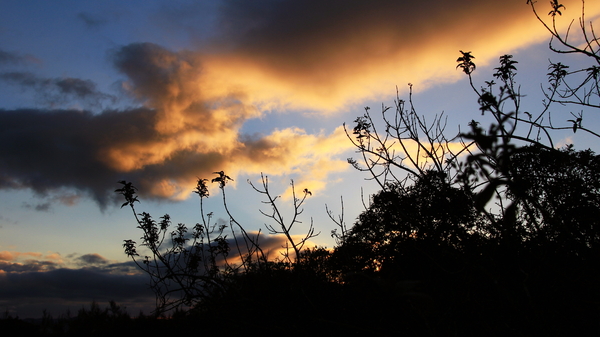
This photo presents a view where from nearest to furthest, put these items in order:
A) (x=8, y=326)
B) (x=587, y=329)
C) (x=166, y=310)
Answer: (x=587, y=329), (x=166, y=310), (x=8, y=326)

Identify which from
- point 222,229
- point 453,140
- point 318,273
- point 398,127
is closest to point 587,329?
point 453,140

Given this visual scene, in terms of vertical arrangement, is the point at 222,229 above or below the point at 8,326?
above

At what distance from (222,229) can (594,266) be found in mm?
9243

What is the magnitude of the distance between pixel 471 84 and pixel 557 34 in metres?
1.20

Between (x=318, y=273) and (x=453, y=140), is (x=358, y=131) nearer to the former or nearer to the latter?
(x=453, y=140)

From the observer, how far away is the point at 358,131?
6.86m

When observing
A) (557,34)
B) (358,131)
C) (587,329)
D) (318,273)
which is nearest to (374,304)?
(318,273)

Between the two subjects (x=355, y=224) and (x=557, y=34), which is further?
(x=355, y=224)

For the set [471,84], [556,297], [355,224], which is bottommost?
[556,297]

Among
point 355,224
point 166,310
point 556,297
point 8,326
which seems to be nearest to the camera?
point 556,297

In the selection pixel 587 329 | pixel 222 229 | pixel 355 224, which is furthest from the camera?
pixel 355 224

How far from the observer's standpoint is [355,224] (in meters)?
18.0

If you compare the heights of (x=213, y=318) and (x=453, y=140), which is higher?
(x=453, y=140)

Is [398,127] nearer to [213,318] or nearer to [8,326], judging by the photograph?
[213,318]
